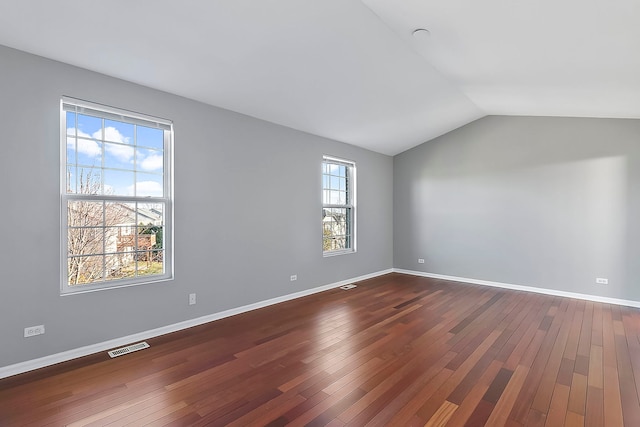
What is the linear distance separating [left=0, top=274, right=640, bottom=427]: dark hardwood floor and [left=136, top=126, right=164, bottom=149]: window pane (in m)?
2.02

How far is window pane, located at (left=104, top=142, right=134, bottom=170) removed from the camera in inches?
121

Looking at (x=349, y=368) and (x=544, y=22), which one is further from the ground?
Answer: (x=544, y=22)

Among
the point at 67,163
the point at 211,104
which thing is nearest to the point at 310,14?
the point at 211,104

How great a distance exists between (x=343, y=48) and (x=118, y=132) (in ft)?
7.77

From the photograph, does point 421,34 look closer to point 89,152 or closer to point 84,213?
point 89,152

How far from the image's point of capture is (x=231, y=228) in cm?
395

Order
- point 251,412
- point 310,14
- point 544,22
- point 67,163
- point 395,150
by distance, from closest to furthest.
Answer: point 251,412 → point 544,22 → point 310,14 → point 67,163 → point 395,150

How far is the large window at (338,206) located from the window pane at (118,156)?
2.93m

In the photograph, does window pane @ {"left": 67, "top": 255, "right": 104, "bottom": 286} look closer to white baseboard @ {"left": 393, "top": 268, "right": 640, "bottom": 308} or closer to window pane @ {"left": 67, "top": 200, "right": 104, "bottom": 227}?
window pane @ {"left": 67, "top": 200, "right": 104, "bottom": 227}

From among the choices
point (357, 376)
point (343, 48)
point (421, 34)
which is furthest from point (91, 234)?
point (421, 34)

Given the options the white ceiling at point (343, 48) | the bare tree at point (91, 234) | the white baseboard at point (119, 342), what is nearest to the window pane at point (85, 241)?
the bare tree at point (91, 234)

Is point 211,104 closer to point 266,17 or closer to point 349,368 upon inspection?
point 266,17

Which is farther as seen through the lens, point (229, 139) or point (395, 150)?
point (395, 150)

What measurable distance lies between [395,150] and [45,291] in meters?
5.91
